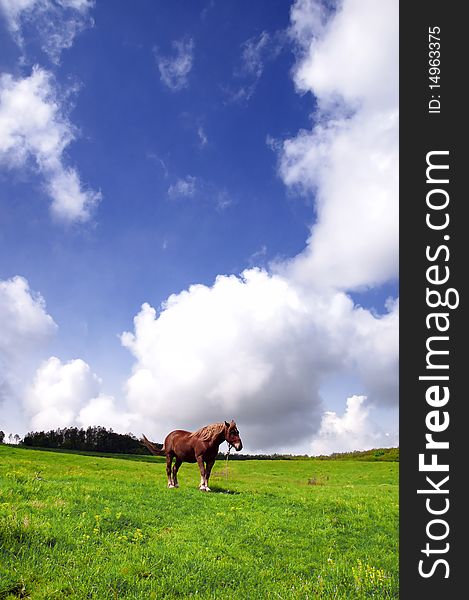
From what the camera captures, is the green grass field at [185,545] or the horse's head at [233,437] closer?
the green grass field at [185,545]

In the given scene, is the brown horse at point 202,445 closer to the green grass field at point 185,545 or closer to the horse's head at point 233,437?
the horse's head at point 233,437

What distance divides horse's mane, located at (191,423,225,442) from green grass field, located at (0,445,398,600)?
358 cm

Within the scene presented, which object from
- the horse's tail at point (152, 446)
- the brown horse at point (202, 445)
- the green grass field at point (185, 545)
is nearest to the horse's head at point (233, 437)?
the brown horse at point (202, 445)

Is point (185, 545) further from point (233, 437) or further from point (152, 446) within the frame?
point (152, 446)

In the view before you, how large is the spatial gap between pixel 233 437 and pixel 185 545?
10773 mm

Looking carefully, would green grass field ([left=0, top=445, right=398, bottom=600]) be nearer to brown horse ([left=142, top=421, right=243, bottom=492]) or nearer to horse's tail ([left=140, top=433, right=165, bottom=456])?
brown horse ([left=142, top=421, right=243, bottom=492])

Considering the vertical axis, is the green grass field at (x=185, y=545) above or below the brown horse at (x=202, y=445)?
below

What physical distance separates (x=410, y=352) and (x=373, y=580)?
20.1ft

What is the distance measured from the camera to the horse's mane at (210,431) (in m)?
23.7

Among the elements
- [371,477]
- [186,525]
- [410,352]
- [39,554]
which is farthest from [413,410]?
[371,477]

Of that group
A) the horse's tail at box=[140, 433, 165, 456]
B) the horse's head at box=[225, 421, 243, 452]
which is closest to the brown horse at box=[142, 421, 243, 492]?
the horse's head at box=[225, 421, 243, 452]

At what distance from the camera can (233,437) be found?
76.3 feet

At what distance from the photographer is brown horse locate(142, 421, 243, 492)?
23312mm

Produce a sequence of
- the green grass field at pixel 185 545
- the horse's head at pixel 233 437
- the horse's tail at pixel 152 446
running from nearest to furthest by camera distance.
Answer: the green grass field at pixel 185 545 → the horse's head at pixel 233 437 → the horse's tail at pixel 152 446
